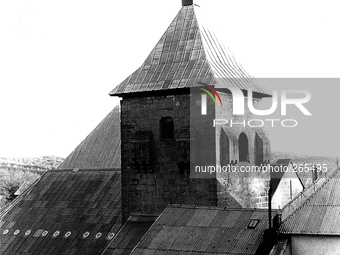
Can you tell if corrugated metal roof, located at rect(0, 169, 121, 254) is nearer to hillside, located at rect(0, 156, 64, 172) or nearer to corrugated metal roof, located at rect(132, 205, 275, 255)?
corrugated metal roof, located at rect(132, 205, 275, 255)

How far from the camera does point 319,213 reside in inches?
877

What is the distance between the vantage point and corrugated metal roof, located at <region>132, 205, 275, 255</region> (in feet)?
75.0

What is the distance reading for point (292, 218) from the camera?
876 inches

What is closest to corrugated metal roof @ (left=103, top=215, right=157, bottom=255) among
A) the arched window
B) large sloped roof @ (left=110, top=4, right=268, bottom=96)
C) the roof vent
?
the arched window

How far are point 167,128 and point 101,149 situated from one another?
1665 centimetres

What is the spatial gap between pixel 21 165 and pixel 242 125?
3018 inches

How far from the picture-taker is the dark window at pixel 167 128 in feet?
97.8

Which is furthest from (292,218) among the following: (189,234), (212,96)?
(212,96)

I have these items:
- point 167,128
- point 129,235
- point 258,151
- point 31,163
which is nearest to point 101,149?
point 167,128

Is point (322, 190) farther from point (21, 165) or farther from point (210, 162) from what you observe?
point (21, 165)

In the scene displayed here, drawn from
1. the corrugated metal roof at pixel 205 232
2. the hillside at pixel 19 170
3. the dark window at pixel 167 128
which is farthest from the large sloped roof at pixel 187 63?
the hillside at pixel 19 170

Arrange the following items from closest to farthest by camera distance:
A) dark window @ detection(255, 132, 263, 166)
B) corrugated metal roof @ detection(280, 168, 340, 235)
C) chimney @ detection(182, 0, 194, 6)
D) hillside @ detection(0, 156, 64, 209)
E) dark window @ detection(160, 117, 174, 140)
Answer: corrugated metal roof @ detection(280, 168, 340, 235)
dark window @ detection(160, 117, 174, 140)
dark window @ detection(255, 132, 263, 166)
chimney @ detection(182, 0, 194, 6)
hillside @ detection(0, 156, 64, 209)

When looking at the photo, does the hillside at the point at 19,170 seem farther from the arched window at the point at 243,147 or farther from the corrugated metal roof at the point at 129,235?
the arched window at the point at 243,147

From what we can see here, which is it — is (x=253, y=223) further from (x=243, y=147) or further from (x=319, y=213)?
(x=243, y=147)
